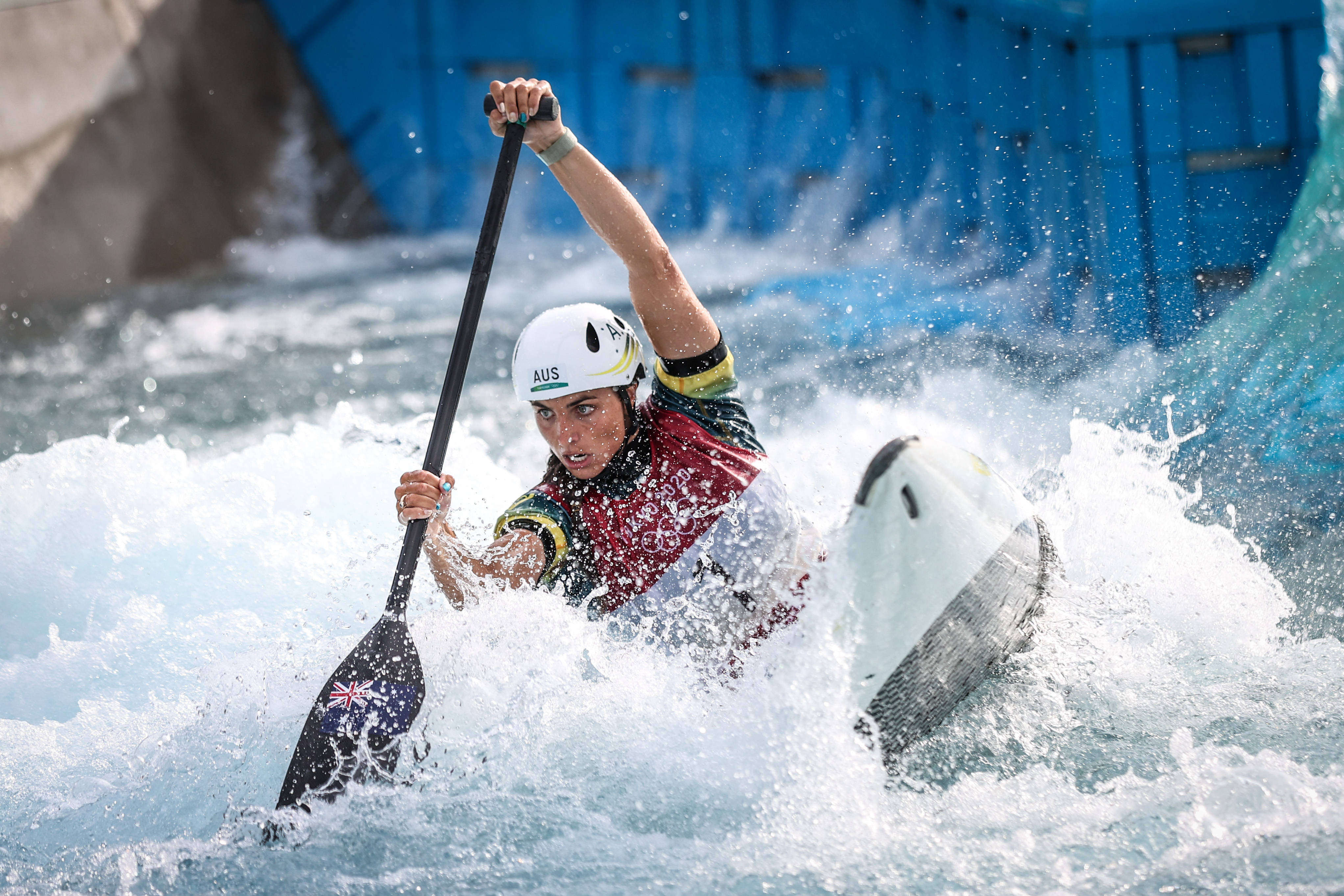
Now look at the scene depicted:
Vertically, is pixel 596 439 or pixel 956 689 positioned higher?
pixel 596 439

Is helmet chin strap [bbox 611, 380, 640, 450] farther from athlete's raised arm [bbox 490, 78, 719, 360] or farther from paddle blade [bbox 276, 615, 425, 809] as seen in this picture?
paddle blade [bbox 276, 615, 425, 809]

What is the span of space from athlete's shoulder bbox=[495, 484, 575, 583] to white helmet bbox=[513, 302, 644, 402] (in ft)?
0.92

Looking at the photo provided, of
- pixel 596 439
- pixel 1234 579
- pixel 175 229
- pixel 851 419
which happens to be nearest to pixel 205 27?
pixel 175 229

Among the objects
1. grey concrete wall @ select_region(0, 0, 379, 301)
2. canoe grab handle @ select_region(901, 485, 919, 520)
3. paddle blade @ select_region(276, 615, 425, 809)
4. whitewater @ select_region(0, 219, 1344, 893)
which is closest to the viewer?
whitewater @ select_region(0, 219, 1344, 893)

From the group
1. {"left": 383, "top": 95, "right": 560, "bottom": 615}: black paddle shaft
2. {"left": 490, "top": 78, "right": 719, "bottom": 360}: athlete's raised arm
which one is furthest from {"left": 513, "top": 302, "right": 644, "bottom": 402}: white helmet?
{"left": 383, "top": 95, "right": 560, "bottom": 615}: black paddle shaft

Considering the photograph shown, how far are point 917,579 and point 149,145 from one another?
11.5 metres

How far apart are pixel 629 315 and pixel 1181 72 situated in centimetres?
488

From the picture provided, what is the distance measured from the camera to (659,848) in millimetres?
2525

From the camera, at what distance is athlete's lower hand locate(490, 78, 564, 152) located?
123 inches

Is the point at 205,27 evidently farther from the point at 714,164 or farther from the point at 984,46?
the point at 984,46

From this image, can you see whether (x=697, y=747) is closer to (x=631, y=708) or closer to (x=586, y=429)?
(x=631, y=708)

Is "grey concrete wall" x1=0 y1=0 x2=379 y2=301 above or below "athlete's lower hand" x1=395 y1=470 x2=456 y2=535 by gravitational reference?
above

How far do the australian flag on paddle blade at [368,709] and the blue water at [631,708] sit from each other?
0.20ft

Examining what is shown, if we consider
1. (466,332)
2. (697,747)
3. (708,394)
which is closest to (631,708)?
(697,747)
